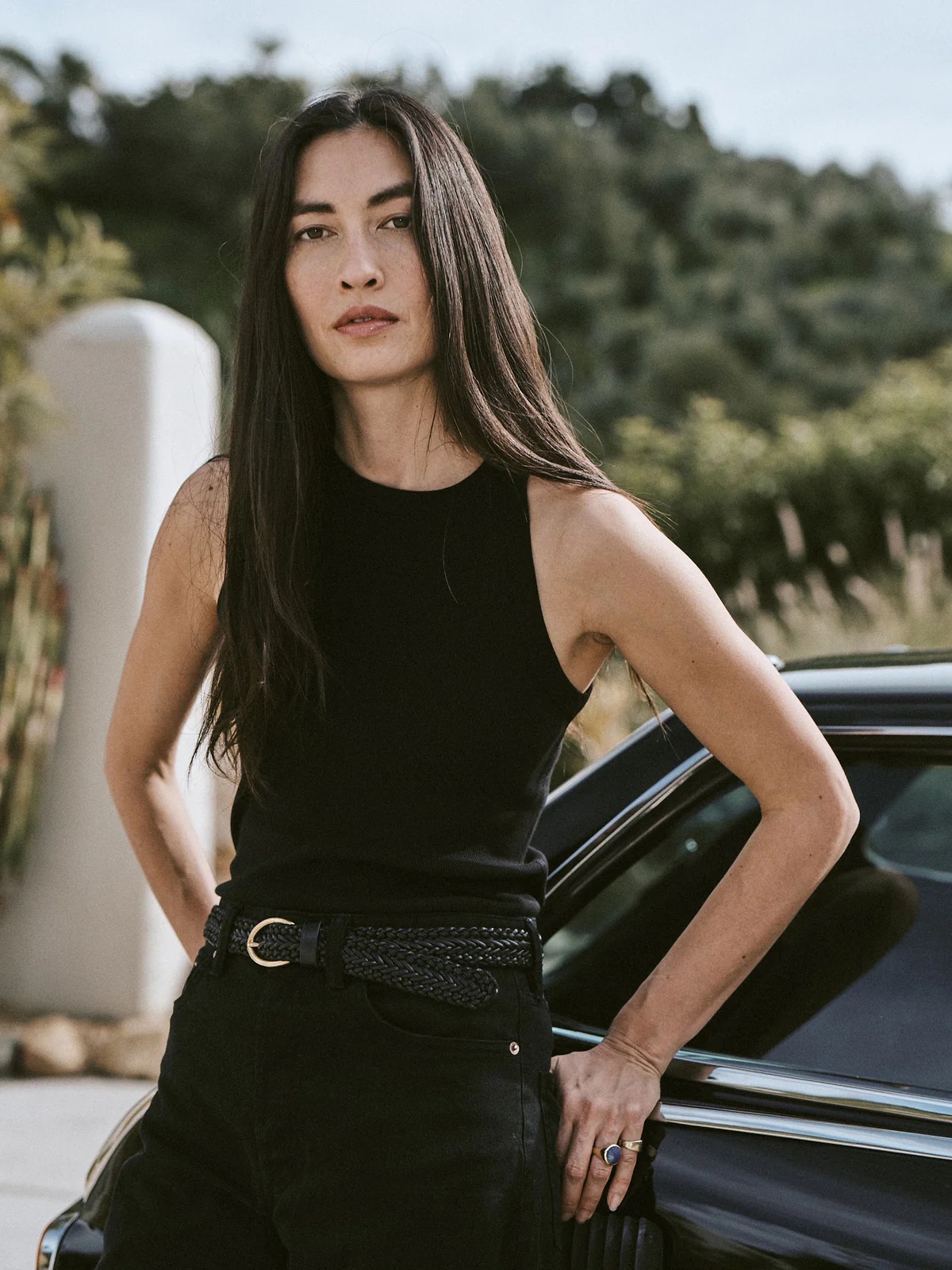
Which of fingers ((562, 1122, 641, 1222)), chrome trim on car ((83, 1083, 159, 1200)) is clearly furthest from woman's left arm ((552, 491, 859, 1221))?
chrome trim on car ((83, 1083, 159, 1200))

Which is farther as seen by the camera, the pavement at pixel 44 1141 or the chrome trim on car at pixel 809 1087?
the pavement at pixel 44 1141

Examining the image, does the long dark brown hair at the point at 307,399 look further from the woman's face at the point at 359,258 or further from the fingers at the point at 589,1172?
the fingers at the point at 589,1172

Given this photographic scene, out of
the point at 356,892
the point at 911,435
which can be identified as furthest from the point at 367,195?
the point at 911,435

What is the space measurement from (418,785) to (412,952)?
17cm

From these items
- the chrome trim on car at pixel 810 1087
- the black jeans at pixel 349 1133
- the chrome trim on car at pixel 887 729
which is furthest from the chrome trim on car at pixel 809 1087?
the chrome trim on car at pixel 887 729

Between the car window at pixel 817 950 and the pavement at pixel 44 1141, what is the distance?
2.18 metres

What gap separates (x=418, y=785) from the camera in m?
1.42

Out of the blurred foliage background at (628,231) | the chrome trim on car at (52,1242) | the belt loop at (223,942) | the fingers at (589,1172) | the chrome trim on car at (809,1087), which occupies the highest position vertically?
the blurred foliage background at (628,231)

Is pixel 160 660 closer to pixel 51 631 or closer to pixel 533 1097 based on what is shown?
pixel 533 1097

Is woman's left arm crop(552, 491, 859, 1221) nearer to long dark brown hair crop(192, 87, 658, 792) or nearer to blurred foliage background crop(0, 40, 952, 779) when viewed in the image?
long dark brown hair crop(192, 87, 658, 792)

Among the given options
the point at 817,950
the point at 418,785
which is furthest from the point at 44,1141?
the point at 418,785

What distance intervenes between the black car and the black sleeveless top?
253mm

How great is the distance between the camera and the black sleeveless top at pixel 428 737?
1.41 metres

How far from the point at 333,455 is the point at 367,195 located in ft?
0.97
